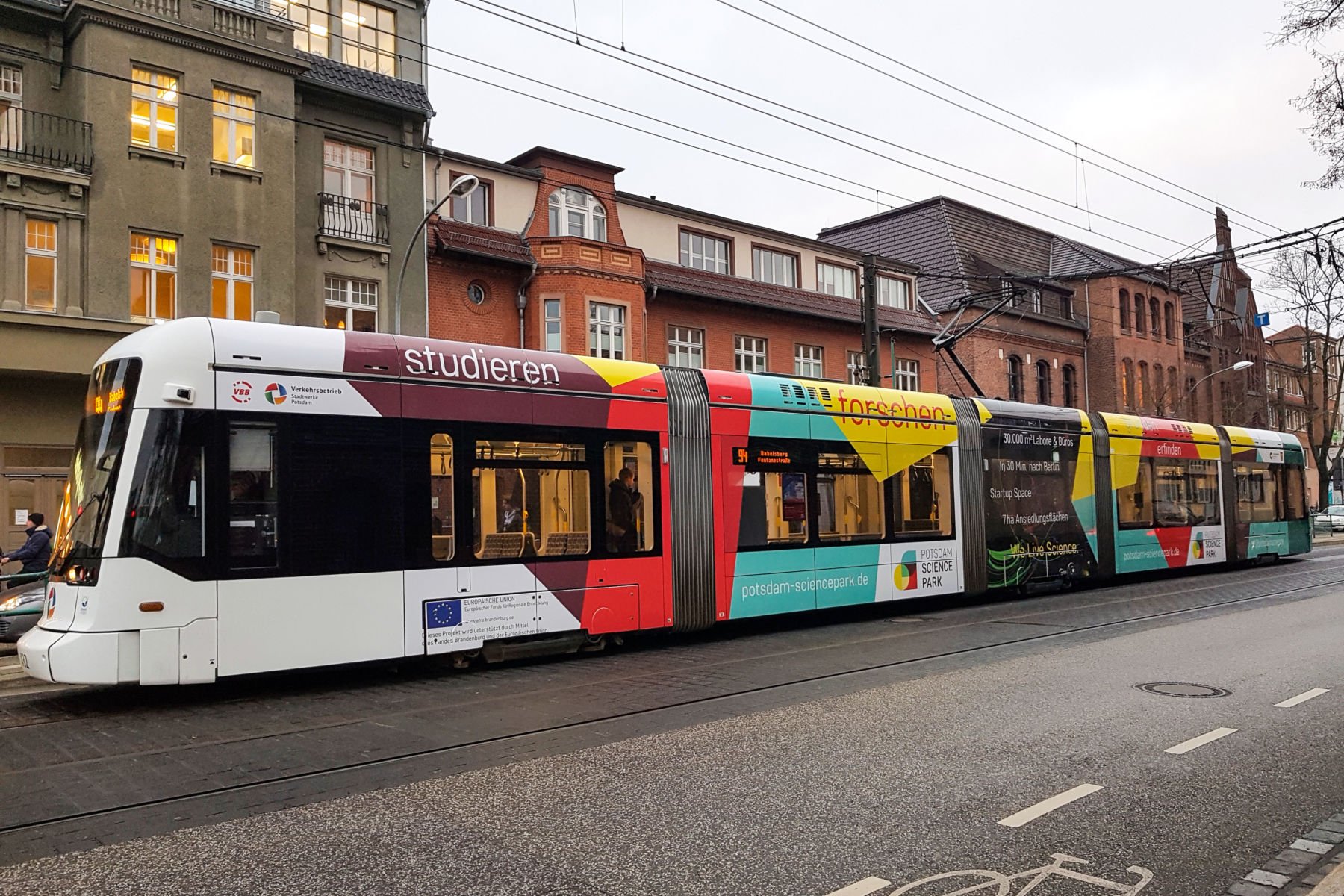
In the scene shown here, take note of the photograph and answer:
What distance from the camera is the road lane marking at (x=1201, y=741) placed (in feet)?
21.9

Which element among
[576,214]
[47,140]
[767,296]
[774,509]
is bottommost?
[774,509]

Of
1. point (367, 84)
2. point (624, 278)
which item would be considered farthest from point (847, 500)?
point (367, 84)

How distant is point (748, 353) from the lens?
31.2m

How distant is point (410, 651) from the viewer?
9453mm

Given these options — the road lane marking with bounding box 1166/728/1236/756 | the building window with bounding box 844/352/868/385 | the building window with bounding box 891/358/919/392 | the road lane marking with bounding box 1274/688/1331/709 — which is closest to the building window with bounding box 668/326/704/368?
the building window with bounding box 844/352/868/385

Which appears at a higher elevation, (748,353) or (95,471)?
(748,353)

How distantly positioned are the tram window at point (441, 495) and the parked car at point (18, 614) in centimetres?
527

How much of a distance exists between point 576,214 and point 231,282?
31.1ft

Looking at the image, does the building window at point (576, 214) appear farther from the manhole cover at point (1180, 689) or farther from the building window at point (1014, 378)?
the building window at point (1014, 378)

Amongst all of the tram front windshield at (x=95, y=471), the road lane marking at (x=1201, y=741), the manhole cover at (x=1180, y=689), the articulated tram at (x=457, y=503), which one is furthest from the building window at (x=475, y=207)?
the road lane marking at (x=1201, y=741)

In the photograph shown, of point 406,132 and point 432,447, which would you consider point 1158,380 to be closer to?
point 406,132

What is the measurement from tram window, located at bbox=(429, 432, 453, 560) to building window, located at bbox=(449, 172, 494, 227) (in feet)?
52.8

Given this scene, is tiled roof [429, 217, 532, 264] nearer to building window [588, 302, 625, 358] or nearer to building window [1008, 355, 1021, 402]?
building window [588, 302, 625, 358]

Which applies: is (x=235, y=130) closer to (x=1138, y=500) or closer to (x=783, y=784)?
(x=1138, y=500)
